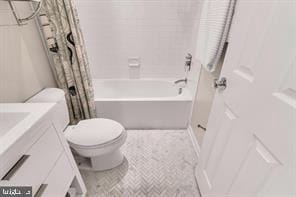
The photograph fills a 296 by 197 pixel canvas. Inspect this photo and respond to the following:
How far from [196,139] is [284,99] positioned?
1267 millimetres

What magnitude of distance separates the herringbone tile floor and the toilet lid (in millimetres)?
411

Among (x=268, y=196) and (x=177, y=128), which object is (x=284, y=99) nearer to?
(x=268, y=196)

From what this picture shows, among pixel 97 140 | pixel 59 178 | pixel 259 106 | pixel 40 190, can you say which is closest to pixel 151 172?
pixel 97 140

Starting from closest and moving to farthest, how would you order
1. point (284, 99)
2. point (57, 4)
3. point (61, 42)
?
1. point (284, 99)
2. point (57, 4)
3. point (61, 42)

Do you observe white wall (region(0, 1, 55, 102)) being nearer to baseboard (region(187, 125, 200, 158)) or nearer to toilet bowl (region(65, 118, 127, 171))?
toilet bowl (region(65, 118, 127, 171))

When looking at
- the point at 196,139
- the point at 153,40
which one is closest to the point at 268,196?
the point at 196,139

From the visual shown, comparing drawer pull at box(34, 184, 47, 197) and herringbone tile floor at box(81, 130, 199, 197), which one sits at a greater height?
drawer pull at box(34, 184, 47, 197)

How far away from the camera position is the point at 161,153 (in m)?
1.70

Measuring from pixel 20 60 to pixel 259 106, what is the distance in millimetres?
1496

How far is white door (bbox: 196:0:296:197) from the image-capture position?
0.53 m

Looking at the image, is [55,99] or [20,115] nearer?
[20,115]

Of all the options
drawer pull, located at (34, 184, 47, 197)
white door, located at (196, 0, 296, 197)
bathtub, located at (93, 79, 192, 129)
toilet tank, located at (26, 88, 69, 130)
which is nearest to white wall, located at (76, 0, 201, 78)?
bathtub, located at (93, 79, 192, 129)

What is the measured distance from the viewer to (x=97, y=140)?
1252mm

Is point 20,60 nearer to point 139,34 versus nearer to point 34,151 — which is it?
point 34,151
